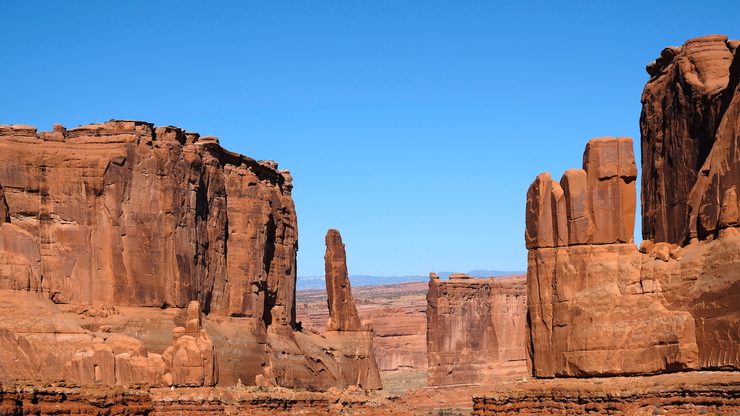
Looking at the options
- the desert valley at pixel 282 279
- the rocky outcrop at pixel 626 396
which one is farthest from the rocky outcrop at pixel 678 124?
the rocky outcrop at pixel 626 396

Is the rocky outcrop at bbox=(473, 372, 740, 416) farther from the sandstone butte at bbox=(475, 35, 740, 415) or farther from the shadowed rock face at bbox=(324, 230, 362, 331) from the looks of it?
the shadowed rock face at bbox=(324, 230, 362, 331)

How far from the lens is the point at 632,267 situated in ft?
133

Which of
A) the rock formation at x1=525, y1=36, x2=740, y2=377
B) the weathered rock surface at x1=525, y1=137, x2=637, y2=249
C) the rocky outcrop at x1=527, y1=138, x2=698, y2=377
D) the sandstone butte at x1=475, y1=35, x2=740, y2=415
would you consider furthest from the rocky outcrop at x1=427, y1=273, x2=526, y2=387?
the weathered rock surface at x1=525, y1=137, x2=637, y2=249

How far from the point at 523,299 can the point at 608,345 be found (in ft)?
317

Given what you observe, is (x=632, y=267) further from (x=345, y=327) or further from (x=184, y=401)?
(x=345, y=327)

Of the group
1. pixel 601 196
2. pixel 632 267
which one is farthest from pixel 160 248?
pixel 632 267

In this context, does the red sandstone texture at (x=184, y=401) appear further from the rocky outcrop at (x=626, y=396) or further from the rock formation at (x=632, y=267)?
the rock formation at (x=632, y=267)

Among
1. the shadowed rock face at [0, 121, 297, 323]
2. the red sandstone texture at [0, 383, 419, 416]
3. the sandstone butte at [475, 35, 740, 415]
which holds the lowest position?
the red sandstone texture at [0, 383, 419, 416]

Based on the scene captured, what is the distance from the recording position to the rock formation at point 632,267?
37.3 m

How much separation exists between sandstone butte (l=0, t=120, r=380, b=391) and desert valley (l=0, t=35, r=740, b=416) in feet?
0.37

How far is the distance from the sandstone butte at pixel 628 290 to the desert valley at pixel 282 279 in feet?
0.19

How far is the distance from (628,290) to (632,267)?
76 centimetres

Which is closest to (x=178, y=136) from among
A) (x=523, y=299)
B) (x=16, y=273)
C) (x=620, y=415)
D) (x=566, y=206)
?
(x=16, y=273)

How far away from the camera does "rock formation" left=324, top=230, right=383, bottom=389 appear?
93500mm
